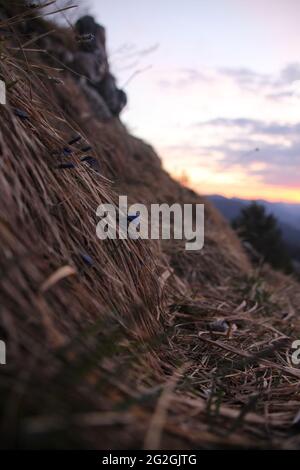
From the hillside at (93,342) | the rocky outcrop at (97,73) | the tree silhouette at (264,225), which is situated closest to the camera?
the hillside at (93,342)

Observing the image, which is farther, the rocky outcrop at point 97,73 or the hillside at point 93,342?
the rocky outcrop at point 97,73

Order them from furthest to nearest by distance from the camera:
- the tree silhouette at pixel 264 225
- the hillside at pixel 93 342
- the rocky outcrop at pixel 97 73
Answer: the tree silhouette at pixel 264 225 < the rocky outcrop at pixel 97 73 < the hillside at pixel 93 342

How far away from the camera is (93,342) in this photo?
0.86 meters

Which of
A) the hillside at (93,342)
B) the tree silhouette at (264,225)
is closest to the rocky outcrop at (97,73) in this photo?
the hillside at (93,342)

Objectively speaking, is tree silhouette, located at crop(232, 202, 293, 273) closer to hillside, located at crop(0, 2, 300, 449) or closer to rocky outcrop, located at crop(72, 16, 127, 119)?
rocky outcrop, located at crop(72, 16, 127, 119)

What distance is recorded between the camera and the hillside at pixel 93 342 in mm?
702

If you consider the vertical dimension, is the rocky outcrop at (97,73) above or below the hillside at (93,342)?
above

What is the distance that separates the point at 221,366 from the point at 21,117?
112 cm

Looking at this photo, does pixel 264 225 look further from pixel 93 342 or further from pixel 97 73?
pixel 93 342

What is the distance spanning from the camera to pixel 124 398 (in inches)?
33.1

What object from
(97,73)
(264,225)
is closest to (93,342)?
(97,73)

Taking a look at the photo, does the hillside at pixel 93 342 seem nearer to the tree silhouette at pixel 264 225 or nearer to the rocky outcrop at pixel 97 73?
the rocky outcrop at pixel 97 73

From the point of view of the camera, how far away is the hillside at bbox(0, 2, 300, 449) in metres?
→ 0.70
